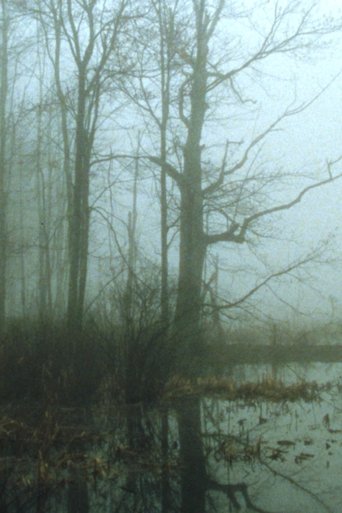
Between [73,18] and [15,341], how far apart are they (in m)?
10.2

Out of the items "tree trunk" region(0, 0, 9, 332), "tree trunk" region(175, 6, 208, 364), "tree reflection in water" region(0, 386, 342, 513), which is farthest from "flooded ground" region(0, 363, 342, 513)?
"tree trunk" region(0, 0, 9, 332)

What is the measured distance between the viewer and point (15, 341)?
37.7 feet

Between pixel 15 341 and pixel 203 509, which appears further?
pixel 15 341

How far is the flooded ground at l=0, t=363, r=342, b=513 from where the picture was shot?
609 centimetres

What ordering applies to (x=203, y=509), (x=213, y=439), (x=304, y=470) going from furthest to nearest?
(x=213, y=439) < (x=304, y=470) < (x=203, y=509)

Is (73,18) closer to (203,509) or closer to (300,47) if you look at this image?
(300,47)

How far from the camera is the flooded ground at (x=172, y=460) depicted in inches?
240

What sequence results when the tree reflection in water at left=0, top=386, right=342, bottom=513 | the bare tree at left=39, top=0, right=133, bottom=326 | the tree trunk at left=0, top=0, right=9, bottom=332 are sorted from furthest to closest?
1. the tree trunk at left=0, top=0, right=9, bottom=332
2. the bare tree at left=39, top=0, right=133, bottom=326
3. the tree reflection in water at left=0, top=386, right=342, bottom=513

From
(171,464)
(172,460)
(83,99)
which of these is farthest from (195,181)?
(171,464)

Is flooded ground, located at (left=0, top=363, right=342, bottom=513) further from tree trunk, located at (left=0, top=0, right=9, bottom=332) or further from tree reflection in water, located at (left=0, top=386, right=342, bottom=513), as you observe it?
tree trunk, located at (left=0, top=0, right=9, bottom=332)

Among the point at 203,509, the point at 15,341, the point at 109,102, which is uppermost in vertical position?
the point at 109,102

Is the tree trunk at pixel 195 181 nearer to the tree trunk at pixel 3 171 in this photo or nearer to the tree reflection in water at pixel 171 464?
the tree trunk at pixel 3 171

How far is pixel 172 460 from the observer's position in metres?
7.56

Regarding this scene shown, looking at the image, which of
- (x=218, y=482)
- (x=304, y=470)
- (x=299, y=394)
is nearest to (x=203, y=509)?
(x=218, y=482)
